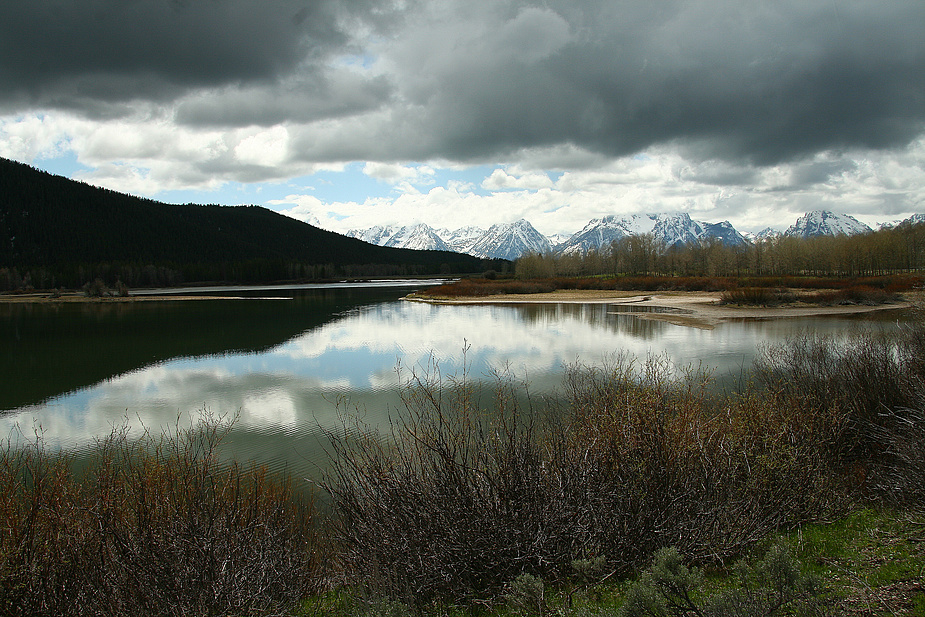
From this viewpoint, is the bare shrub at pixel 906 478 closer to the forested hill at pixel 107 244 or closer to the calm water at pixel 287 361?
the calm water at pixel 287 361

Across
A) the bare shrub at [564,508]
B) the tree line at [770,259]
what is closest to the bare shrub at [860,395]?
the bare shrub at [564,508]

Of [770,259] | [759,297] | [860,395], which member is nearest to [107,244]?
[759,297]

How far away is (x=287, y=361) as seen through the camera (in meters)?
28.9

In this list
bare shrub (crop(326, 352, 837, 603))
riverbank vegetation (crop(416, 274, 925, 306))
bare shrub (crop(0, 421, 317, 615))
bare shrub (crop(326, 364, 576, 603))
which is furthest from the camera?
riverbank vegetation (crop(416, 274, 925, 306))

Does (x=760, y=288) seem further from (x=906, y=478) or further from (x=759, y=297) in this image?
(x=906, y=478)

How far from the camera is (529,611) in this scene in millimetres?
5551

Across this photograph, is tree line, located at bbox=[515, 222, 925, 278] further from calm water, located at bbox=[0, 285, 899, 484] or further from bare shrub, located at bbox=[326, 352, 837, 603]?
bare shrub, located at bbox=[326, 352, 837, 603]

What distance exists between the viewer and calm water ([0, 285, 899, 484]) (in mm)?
17328

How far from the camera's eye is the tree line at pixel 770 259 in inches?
3716

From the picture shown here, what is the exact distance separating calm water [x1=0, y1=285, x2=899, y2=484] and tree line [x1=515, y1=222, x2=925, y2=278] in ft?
223

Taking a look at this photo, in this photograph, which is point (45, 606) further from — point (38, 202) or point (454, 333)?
point (38, 202)

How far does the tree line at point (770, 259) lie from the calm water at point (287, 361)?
6806 cm

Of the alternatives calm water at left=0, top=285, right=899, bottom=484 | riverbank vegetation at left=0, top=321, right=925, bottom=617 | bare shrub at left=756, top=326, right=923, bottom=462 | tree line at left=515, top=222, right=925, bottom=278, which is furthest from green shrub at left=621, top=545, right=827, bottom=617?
tree line at left=515, top=222, right=925, bottom=278

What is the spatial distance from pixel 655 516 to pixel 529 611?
277 centimetres
